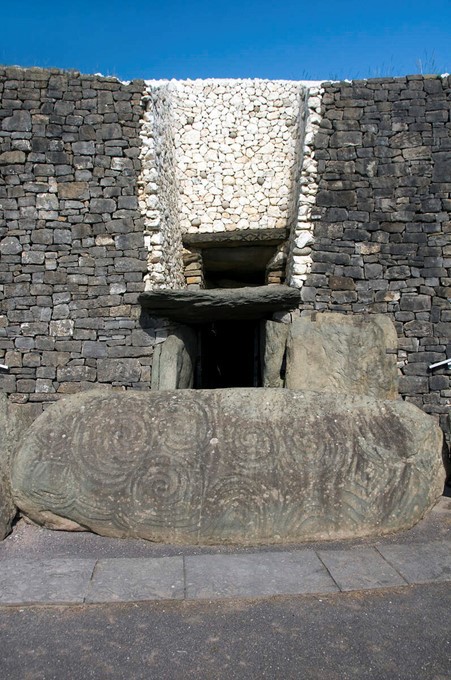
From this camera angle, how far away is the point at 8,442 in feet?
13.9

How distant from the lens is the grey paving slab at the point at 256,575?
326 centimetres

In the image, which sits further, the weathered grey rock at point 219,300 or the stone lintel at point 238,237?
the stone lintel at point 238,237

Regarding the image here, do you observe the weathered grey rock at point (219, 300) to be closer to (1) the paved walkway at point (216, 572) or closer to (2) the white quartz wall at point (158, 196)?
(2) the white quartz wall at point (158, 196)

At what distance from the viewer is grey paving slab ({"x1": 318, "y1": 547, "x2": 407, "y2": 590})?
336cm

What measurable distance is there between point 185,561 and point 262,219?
6.28 metres

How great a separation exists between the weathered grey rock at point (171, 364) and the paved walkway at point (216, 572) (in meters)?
3.65

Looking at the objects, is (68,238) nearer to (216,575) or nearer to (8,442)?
(8,442)

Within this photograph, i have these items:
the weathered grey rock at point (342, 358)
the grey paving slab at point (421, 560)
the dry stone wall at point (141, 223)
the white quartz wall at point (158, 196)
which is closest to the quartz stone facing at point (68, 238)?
the dry stone wall at point (141, 223)

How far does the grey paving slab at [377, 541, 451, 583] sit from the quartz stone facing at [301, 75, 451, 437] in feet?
13.0

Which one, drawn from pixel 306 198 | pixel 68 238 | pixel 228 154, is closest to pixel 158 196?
pixel 68 238

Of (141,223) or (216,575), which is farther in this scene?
(141,223)

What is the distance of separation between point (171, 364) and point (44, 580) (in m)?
4.33

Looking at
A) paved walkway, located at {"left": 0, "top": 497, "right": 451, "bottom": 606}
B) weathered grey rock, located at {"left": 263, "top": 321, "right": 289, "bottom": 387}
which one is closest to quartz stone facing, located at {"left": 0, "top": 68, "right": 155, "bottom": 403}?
weathered grey rock, located at {"left": 263, "top": 321, "right": 289, "bottom": 387}

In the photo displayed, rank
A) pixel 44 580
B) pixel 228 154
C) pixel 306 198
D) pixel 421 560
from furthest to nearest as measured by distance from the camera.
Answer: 1. pixel 228 154
2. pixel 306 198
3. pixel 421 560
4. pixel 44 580
